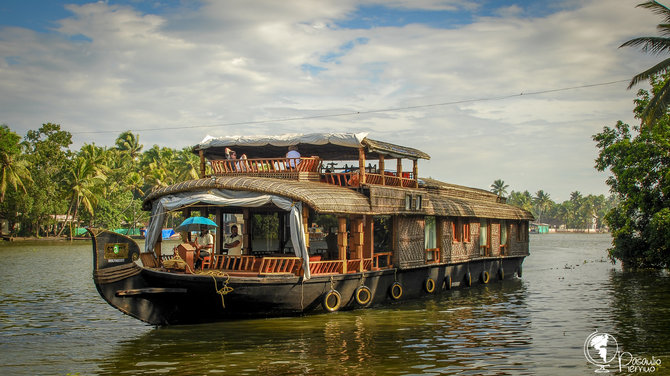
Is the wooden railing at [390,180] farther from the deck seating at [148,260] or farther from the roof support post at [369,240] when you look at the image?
the deck seating at [148,260]

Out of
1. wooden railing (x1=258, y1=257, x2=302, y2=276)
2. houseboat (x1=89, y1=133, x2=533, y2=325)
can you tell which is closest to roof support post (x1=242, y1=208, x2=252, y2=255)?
houseboat (x1=89, y1=133, x2=533, y2=325)

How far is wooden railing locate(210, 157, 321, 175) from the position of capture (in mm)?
14125

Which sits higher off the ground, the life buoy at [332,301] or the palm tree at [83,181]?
the palm tree at [83,181]

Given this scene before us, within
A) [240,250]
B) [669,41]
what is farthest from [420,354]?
[669,41]

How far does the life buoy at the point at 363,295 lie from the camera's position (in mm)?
→ 13297

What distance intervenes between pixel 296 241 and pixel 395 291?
373 centimetres

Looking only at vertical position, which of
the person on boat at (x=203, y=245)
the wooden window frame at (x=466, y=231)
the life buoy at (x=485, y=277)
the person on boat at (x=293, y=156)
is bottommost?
the life buoy at (x=485, y=277)

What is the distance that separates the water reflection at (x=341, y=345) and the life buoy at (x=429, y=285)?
2.11 meters

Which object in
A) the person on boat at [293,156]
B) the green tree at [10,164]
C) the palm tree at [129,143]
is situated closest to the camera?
the person on boat at [293,156]

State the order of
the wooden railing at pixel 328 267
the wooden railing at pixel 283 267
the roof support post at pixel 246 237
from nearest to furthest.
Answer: the wooden railing at pixel 283 267 < the wooden railing at pixel 328 267 < the roof support post at pixel 246 237

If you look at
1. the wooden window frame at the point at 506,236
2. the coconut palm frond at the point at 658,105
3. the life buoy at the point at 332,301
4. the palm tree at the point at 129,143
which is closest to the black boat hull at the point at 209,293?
the life buoy at the point at 332,301

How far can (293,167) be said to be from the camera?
14.2 metres

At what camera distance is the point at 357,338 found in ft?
35.8

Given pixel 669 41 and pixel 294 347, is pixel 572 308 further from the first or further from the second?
pixel 294 347
